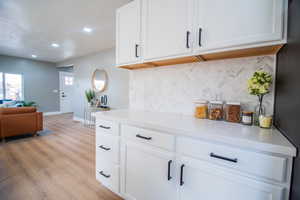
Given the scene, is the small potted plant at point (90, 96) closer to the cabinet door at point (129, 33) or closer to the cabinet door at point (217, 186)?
the cabinet door at point (129, 33)

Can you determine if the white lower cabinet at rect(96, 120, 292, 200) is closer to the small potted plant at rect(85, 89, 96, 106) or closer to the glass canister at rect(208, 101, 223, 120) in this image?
the glass canister at rect(208, 101, 223, 120)

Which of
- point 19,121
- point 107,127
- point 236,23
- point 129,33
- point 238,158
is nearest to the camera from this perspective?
point 238,158

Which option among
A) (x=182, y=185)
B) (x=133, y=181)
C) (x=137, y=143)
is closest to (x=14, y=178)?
(x=133, y=181)

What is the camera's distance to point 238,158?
0.81 m

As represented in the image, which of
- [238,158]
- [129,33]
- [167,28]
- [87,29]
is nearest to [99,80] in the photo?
[87,29]

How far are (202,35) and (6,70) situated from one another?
24.1ft

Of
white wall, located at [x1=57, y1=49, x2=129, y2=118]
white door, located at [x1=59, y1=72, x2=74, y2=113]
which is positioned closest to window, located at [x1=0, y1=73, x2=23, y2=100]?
white door, located at [x1=59, y1=72, x2=74, y2=113]

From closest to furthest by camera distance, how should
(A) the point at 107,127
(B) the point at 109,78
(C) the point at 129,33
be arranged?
(A) the point at 107,127
(C) the point at 129,33
(B) the point at 109,78

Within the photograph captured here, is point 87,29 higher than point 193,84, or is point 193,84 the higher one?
point 87,29

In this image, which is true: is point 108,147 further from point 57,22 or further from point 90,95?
point 90,95

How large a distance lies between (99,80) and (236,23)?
433cm

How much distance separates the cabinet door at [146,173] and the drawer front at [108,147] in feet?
0.30

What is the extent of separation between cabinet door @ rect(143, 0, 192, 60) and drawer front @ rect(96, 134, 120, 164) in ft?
3.12

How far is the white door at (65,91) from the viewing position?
7.00 meters
